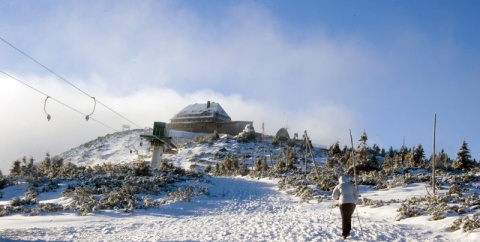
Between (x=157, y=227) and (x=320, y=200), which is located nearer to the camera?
(x=157, y=227)

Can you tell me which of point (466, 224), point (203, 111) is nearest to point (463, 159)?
point (466, 224)

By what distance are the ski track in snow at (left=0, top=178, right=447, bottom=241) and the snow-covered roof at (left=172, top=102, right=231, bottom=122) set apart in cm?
6378

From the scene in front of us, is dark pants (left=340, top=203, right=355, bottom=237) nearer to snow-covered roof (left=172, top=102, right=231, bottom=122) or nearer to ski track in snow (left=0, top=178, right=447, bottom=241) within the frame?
ski track in snow (left=0, top=178, right=447, bottom=241)

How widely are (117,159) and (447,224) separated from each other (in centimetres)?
5763

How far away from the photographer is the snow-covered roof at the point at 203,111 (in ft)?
269

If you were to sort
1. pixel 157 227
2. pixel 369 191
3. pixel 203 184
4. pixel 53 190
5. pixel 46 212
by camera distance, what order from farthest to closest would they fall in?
1. pixel 203 184
2. pixel 369 191
3. pixel 53 190
4. pixel 46 212
5. pixel 157 227

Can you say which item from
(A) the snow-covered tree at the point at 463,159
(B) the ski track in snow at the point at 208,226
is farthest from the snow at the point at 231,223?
(A) the snow-covered tree at the point at 463,159

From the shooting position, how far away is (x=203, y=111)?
8238 cm

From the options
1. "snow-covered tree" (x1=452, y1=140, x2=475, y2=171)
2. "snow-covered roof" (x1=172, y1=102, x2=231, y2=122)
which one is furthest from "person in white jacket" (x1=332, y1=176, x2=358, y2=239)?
"snow-covered roof" (x1=172, y1=102, x2=231, y2=122)

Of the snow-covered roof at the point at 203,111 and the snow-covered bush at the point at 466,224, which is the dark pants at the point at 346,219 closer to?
the snow-covered bush at the point at 466,224

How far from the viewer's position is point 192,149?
62000 mm

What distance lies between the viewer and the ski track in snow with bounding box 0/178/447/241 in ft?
34.1

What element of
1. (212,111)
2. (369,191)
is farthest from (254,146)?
(369,191)

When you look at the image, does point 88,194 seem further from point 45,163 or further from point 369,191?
point 45,163
